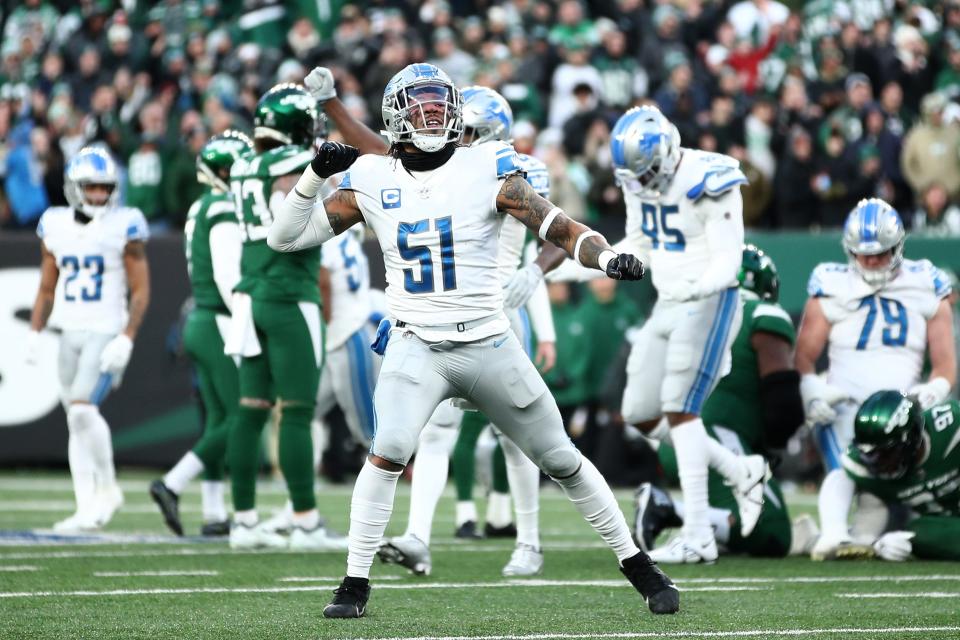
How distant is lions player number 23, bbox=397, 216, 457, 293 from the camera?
203 inches

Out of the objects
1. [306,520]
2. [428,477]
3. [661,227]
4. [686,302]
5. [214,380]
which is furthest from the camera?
[214,380]

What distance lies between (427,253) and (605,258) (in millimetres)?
623

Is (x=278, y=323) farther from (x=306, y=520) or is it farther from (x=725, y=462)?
(x=725, y=462)

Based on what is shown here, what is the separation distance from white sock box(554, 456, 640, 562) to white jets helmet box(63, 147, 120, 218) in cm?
423

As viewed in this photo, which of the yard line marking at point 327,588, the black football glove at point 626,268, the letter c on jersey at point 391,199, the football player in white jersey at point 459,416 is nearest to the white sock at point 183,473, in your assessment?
the football player in white jersey at point 459,416

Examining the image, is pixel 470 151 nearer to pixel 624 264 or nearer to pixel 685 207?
pixel 624 264

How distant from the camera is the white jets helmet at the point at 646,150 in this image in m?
6.82

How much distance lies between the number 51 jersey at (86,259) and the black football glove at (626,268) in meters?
4.58

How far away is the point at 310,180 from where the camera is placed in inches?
204

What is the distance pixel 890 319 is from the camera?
25.0ft

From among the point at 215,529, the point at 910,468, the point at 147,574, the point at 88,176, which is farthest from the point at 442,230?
the point at 88,176

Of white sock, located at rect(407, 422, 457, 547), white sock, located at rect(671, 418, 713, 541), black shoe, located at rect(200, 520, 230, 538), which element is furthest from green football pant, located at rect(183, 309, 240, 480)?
white sock, located at rect(671, 418, 713, 541)

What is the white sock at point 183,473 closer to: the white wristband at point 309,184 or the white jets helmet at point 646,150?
the white jets helmet at point 646,150

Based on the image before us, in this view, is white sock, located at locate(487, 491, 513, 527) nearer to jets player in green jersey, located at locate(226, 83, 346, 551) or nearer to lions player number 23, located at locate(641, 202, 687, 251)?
jets player in green jersey, located at locate(226, 83, 346, 551)
